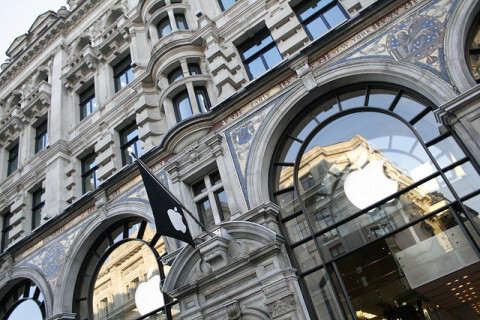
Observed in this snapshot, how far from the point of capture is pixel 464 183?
989 centimetres

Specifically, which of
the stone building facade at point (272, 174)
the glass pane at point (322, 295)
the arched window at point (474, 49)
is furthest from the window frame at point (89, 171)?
the arched window at point (474, 49)

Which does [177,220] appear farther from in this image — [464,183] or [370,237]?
[464,183]

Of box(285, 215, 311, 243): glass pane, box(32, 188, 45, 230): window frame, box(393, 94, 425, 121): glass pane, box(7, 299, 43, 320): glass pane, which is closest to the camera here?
box(393, 94, 425, 121): glass pane

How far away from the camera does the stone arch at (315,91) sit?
11.2 m

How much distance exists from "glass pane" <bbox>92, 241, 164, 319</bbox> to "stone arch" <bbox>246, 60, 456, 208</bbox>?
4.95m

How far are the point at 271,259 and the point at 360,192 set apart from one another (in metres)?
3.01

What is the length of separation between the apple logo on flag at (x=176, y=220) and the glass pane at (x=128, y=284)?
3.69m

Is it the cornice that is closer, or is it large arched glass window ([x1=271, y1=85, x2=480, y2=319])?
large arched glass window ([x1=271, y1=85, x2=480, y2=319])

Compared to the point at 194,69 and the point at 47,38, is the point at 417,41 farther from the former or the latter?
the point at 47,38

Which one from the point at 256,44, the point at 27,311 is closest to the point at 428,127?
the point at 256,44

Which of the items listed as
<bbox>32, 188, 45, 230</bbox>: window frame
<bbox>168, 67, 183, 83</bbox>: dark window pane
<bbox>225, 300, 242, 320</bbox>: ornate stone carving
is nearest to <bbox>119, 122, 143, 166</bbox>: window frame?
<bbox>168, 67, 183, 83</bbox>: dark window pane

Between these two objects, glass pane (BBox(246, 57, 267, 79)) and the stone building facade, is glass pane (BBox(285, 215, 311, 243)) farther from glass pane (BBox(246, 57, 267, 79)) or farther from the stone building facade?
glass pane (BBox(246, 57, 267, 79))

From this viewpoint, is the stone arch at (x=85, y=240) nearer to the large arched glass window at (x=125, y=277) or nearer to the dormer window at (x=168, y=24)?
the large arched glass window at (x=125, y=277)

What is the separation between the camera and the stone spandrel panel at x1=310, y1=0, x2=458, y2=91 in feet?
36.5
